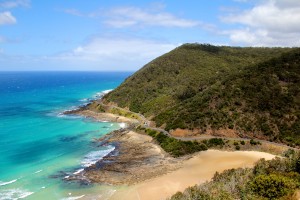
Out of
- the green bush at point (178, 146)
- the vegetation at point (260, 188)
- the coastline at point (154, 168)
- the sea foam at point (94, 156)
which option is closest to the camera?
the vegetation at point (260, 188)

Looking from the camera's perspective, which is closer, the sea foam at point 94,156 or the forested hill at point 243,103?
the sea foam at point 94,156

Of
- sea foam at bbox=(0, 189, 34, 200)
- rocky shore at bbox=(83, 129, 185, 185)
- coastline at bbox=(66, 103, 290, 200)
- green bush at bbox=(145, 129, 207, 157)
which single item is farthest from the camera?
green bush at bbox=(145, 129, 207, 157)

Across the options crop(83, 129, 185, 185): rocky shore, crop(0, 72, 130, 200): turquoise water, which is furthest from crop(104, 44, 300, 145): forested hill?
crop(0, 72, 130, 200): turquoise water

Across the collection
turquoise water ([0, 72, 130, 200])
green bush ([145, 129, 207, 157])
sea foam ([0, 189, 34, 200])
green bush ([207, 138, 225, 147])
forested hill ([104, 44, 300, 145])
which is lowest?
sea foam ([0, 189, 34, 200])

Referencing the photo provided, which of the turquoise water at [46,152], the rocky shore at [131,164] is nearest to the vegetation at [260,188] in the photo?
the rocky shore at [131,164]

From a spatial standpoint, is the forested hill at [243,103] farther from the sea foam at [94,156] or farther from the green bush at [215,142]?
the sea foam at [94,156]

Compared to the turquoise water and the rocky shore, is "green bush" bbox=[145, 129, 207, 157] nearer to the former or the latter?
the rocky shore

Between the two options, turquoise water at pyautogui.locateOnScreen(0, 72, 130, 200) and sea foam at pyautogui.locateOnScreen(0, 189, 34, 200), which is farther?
turquoise water at pyautogui.locateOnScreen(0, 72, 130, 200)

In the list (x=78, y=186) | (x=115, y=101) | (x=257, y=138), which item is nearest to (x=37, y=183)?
(x=78, y=186)

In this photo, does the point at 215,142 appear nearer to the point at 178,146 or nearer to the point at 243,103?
the point at 178,146
